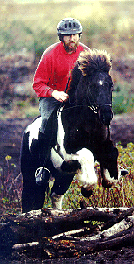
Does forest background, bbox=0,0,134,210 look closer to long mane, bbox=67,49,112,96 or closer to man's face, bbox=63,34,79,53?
man's face, bbox=63,34,79,53

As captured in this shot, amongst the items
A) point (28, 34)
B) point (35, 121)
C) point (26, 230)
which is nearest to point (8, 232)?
point (26, 230)

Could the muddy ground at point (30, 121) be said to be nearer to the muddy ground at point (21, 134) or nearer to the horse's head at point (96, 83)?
the muddy ground at point (21, 134)

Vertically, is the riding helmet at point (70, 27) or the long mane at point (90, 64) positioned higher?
the riding helmet at point (70, 27)

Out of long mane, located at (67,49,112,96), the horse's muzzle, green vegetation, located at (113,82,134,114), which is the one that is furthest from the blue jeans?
green vegetation, located at (113,82,134,114)

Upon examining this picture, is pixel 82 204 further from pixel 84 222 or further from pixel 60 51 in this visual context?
pixel 60 51

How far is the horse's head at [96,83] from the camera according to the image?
3549mm

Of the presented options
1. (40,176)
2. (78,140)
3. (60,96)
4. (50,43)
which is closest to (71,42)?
(50,43)

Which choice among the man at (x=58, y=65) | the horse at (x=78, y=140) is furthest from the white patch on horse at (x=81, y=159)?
the man at (x=58, y=65)

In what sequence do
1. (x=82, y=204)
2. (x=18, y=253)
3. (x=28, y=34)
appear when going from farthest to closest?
(x=28, y=34) < (x=82, y=204) < (x=18, y=253)

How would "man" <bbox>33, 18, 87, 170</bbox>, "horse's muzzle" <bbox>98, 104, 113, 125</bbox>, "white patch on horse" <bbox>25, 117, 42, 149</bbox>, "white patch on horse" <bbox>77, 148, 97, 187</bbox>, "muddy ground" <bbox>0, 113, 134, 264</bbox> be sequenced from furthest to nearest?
"white patch on horse" <bbox>25, 117, 42, 149</bbox>
"man" <bbox>33, 18, 87, 170</bbox>
"muddy ground" <bbox>0, 113, 134, 264</bbox>
"white patch on horse" <bbox>77, 148, 97, 187</bbox>
"horse's muzzle" <bbox>98, 104, 113, 125</bbox>

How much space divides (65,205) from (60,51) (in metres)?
1.83

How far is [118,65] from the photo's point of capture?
491cm

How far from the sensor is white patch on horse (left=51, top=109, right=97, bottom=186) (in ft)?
12.1

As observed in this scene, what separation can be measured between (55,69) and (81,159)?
1.04m
